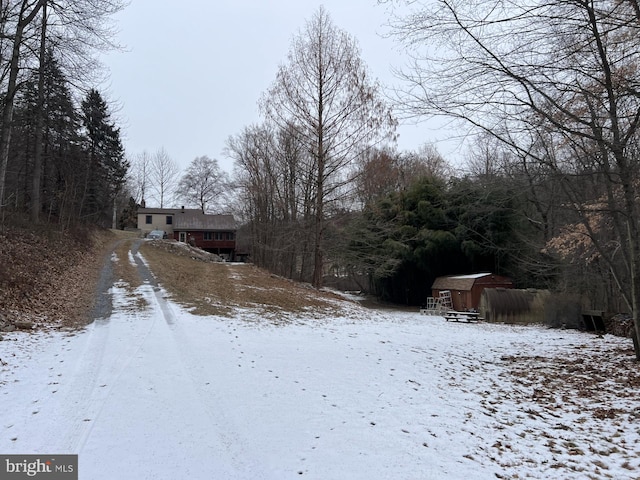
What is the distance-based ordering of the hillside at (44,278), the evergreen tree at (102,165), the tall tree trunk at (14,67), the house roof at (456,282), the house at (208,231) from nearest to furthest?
the hillside at (44,278) < the tall tree trunk at (14,67) < the house roof at (456,282) < the evergreen tree at (102,165) < the house at (208,231)

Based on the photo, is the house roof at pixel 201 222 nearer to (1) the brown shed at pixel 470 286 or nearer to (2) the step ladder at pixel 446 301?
(2) the step ladder at pixel 446 301

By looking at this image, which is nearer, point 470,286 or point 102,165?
point 470,286

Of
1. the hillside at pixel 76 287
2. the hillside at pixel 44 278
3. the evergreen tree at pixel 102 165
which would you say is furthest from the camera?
the evergreen tree at pixel 102 165

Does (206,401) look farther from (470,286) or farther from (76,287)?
(470,286)

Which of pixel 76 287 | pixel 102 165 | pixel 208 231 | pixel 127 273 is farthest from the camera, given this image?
pixel 208 231

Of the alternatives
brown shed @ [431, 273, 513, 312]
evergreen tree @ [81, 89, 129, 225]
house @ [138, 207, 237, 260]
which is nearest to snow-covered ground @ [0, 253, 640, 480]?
brown shed @ [431, 273, 513, 312]

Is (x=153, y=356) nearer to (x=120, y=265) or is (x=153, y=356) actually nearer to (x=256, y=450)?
(x=256, y=450)

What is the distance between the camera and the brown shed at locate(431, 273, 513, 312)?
24.2m

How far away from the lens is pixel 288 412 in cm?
484

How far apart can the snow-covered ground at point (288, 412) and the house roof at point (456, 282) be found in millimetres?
16395

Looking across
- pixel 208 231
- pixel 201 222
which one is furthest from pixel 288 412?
pixel 201 222

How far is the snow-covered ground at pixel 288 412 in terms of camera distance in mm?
3719

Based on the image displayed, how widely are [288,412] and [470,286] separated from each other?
21.4 metres

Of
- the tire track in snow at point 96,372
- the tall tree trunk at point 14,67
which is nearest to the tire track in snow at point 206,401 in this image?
the tire track in snow at point 96,372
